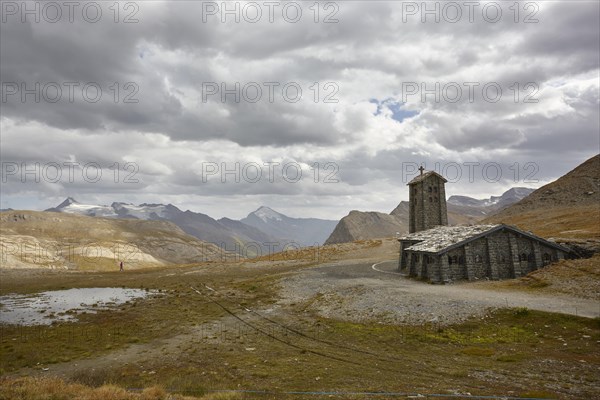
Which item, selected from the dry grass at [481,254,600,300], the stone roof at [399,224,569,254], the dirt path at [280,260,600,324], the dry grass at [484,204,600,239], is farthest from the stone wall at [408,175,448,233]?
the dry grass at [481,254,600,300]

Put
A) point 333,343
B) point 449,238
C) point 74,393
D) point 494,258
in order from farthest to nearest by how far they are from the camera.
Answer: point 449,238, point 494,258, point 333,343, point 74,393

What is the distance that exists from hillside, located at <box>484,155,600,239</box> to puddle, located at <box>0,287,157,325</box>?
79.7 metres

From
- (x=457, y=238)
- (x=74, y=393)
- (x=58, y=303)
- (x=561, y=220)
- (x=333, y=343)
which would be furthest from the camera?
(x=561, y=220)

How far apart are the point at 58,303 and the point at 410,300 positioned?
40176 millimetres

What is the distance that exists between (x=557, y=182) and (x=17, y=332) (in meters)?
149

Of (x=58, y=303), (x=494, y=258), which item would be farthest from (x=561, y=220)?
(x=58, y=303)

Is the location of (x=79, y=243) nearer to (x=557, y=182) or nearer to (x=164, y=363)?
(x=164, y=363)

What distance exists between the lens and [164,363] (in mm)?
20984

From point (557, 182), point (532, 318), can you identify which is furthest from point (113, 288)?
point (557, 182)

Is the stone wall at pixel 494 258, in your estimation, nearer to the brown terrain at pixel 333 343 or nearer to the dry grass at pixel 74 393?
the brown terrain at pixel 333 343

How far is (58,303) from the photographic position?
4316 cm

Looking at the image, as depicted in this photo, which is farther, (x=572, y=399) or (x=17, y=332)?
(x=17, y=332)

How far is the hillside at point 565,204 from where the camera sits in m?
81.8

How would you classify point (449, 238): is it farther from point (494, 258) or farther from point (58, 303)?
point (58, 303)
